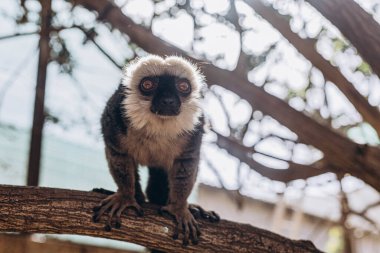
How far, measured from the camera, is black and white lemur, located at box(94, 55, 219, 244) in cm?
405

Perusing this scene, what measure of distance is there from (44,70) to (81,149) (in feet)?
3.80

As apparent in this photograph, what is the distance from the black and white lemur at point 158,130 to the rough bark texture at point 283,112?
0.26 metres

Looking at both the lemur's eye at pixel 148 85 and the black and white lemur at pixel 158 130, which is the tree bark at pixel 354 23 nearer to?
the black and white lemur at pixel 158 130

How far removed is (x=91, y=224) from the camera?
349 centimetres

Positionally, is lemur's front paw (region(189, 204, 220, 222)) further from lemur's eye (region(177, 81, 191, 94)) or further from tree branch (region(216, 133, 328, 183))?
lemur's eye (region(177, 81, 191, 94))

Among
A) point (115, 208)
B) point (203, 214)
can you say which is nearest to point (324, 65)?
point (203, 214)

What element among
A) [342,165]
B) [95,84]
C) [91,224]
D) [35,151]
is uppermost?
[95,84]

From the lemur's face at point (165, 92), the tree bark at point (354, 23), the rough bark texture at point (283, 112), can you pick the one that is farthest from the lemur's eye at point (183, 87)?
the tree bark at point (354, 23)

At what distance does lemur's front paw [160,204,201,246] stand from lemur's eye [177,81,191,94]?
0.90 metres

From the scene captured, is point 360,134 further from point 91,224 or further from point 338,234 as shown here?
point 91,224

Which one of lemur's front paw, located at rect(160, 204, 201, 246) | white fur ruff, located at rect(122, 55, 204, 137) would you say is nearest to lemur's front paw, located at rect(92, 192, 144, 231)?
lemur's front paw, located at rect(160, 204, 201, 246)

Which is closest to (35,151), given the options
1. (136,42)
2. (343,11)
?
(136,42)

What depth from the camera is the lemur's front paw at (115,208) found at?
3551 millimetres

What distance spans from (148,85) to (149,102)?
0.14 m
